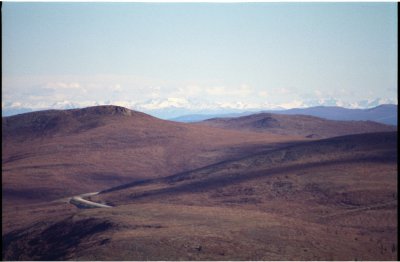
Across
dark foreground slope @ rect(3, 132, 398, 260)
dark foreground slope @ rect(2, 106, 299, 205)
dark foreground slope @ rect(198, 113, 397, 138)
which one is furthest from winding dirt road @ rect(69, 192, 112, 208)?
dark foreground slope @ rect(198, 113, 397, 138)

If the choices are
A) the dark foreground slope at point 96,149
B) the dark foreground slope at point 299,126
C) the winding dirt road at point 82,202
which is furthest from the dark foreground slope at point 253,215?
the dark foreground slope at point 299,126

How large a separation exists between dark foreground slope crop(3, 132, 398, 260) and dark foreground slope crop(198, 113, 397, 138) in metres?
73.6

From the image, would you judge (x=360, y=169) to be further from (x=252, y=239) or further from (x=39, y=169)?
(x=39, y=169)

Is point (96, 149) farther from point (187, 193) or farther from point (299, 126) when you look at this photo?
point (299, 126)

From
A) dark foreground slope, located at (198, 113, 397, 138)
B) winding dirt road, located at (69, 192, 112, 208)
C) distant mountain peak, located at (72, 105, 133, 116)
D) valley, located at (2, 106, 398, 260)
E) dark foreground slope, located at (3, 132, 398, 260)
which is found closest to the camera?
dark foreground slope, located at (3, 132, 398, 260)

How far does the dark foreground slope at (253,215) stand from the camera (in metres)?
27.6

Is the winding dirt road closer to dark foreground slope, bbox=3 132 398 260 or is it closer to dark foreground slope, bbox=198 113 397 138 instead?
dark foreground slope, bbox=3 132 398 260

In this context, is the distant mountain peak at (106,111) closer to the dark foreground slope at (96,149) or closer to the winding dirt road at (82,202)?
the dark foreground slope at (96,149)

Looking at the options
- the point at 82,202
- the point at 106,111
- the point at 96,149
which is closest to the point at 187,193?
the point at 82,202

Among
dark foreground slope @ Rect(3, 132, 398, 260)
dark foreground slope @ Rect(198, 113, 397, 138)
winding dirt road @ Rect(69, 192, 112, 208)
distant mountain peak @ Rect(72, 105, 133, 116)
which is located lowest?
winding dirt road @ Rect(69, 192, 112, 208)

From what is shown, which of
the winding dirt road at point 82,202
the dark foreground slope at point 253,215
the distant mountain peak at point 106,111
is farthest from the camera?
the distant mountain peak at point 106,111

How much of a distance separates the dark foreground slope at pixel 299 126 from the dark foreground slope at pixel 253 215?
241ft

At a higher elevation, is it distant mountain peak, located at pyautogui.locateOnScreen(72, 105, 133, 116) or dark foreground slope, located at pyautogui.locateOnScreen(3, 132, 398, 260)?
distant mountain peak, located at pyautogui.locateOnScreen(72, 105, 133, 116)

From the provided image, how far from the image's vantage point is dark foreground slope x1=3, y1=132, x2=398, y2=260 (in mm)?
27562
